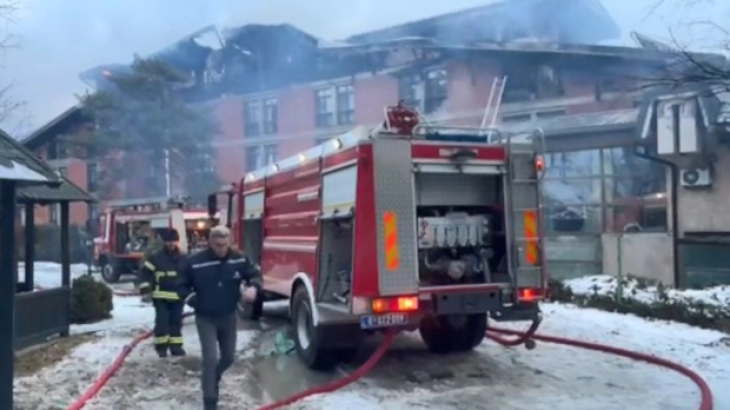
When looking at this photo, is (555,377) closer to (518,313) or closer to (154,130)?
(518,313)

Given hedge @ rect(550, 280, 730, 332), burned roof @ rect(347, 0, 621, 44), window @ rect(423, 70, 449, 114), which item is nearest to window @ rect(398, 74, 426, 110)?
window @ rect(423, 70, 449, 114)

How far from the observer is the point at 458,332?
32.2ft

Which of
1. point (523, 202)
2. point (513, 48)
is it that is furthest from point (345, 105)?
point (523, 202)

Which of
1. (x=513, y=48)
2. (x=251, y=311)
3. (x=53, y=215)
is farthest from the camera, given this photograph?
(x=53, y=215)

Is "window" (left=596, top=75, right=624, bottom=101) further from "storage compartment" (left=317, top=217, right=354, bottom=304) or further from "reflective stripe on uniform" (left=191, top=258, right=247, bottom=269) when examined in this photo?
"reflective stripe on uniform" (left=191, top=258, right=247, bottom=269)

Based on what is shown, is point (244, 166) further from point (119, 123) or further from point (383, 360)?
point (383, 360)

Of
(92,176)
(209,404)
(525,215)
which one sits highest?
(92,176)

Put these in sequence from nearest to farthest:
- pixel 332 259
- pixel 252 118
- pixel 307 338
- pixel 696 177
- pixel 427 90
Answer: pixel 332 259 → pixel 307 338 → pixel 696 177 → pixel 427 90 → pixel 252 118

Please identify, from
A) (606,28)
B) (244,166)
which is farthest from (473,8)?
(244,166)

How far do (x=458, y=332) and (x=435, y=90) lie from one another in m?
22.9

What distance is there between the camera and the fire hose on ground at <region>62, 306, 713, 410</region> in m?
7.36

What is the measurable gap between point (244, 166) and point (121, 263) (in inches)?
561

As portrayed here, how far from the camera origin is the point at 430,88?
3206 centimetres

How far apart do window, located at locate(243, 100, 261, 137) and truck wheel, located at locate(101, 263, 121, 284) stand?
14.0 metres
